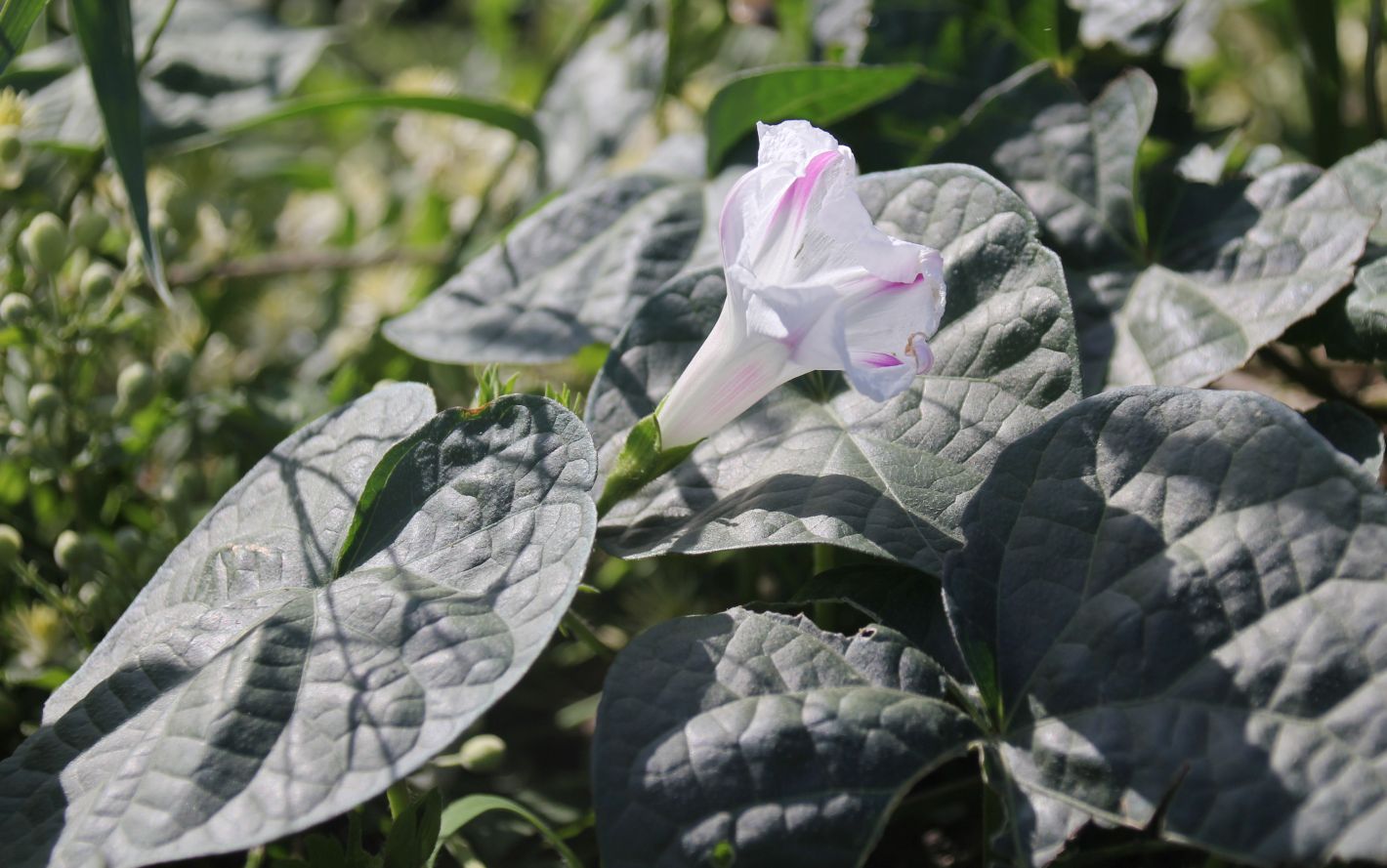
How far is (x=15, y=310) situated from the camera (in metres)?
1.10

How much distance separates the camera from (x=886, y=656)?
2.67 feet

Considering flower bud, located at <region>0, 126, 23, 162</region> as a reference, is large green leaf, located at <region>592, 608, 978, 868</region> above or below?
below

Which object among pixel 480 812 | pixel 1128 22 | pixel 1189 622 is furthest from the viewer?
pixel 1128 22

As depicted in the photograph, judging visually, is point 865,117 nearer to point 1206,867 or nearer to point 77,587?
point 1206,867

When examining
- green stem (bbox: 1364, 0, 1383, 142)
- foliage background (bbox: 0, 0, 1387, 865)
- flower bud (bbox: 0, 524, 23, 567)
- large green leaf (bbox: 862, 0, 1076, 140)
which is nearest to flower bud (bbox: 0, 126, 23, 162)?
foliage background (bbox: 0, 0, 1387, 865)

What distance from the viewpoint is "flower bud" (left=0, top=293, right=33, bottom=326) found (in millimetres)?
1094

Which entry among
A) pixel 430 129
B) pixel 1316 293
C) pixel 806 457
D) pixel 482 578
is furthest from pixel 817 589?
pixel 430 129

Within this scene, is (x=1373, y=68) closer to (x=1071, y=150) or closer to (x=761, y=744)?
(x=1071, y=150)

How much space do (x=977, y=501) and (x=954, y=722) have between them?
160 millimetres

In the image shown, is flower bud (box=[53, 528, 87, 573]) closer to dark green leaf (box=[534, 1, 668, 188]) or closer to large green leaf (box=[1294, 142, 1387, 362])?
dark green leaf (box=[534, 1, 668, 188])

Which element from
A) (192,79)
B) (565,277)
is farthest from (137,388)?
(192,79)

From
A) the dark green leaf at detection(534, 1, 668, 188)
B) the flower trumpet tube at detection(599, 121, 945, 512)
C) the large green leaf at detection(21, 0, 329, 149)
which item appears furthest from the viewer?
the dark green leaf at detection(534, 1, 668, 188)

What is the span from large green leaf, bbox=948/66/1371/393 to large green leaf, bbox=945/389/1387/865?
22 cm

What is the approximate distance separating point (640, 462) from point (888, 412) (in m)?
0.21
